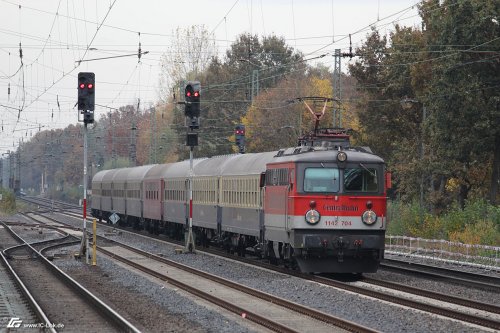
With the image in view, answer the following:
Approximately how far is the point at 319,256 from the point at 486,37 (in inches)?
804

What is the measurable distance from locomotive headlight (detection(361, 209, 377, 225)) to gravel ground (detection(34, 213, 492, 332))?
5.50 ft

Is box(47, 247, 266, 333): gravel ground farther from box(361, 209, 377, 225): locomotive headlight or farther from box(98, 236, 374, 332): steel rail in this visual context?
box(361, 209, 377, 225): locomotive headlight

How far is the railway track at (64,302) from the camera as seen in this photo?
16125 millimetres

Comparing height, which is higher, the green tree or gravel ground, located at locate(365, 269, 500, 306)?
the green tree

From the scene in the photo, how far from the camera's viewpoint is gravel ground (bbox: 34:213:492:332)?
1592cm

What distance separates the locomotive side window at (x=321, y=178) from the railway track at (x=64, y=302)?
627 centimetres

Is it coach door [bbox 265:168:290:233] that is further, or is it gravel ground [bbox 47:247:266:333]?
coach door [bbox 265:168:290:233]

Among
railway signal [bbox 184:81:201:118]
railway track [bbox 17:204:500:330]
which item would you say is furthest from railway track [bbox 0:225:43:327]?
railway signal [bbox 184:81:201:118]

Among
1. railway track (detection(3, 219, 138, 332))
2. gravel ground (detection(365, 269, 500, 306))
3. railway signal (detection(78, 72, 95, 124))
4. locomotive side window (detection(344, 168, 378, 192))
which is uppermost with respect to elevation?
railway signal (detection(78, 72, 95, 124))

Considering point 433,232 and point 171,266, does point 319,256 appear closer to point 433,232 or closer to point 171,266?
point 171,266

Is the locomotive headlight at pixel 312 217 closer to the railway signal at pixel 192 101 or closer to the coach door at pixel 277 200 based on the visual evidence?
the coach door at pixel 277 200

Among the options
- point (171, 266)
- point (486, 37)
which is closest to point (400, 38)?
point (486, 37)

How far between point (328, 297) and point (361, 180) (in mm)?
5019

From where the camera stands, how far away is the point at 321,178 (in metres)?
24.4
